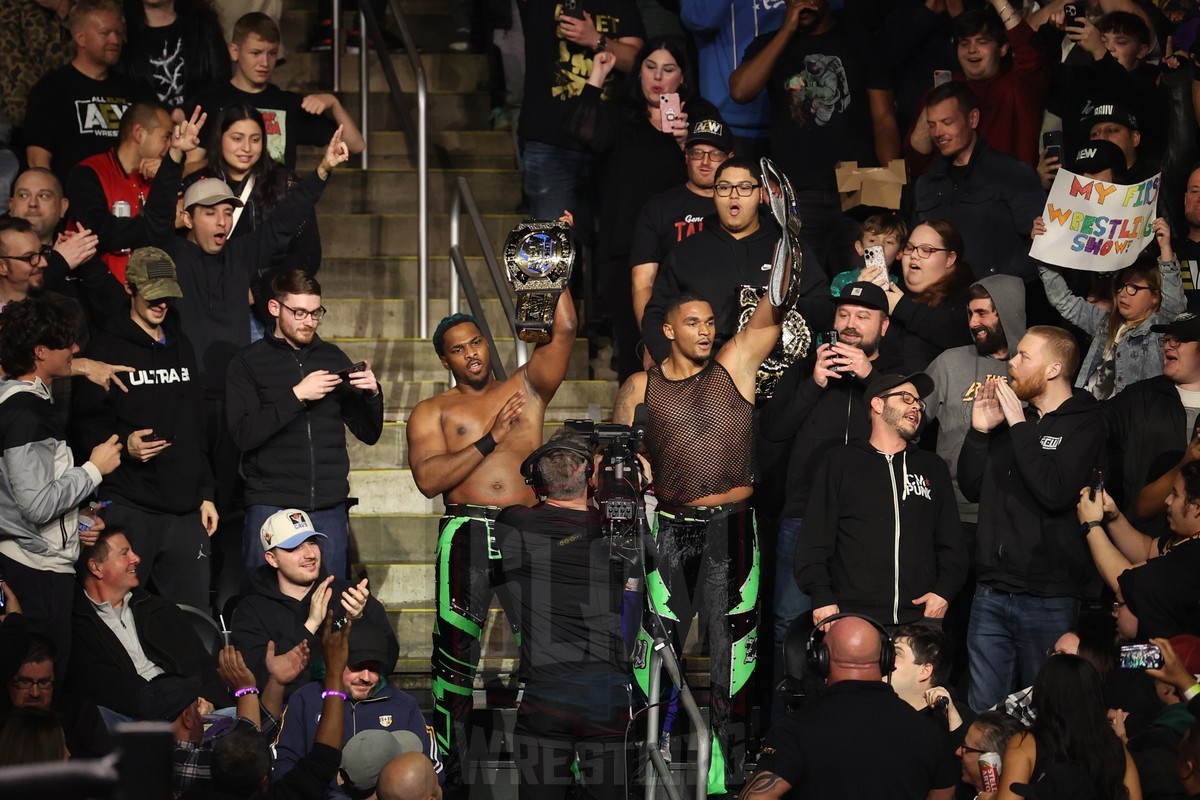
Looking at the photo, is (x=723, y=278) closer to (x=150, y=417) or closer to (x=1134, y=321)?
(x=1134, y=321)

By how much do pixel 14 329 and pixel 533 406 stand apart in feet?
7.62

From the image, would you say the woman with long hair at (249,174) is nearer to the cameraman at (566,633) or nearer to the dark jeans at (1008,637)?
the cameraman at (566,633)

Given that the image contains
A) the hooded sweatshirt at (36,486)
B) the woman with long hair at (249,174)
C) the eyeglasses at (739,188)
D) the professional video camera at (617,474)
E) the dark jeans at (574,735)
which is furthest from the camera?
the woman with long hair at (249,174)

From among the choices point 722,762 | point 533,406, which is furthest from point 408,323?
point 722,762

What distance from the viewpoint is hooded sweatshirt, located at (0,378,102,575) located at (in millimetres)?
6652

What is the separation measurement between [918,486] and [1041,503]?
0.54m

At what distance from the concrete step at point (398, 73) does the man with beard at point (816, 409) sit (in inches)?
199

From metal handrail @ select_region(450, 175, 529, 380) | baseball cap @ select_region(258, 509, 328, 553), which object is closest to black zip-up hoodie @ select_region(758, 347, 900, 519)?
metal handrail @ select_region(450, 175, 529, 380)

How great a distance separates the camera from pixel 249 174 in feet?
27.4

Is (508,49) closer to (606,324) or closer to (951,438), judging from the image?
(606,324)

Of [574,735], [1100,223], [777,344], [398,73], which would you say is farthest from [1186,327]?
[398,73]

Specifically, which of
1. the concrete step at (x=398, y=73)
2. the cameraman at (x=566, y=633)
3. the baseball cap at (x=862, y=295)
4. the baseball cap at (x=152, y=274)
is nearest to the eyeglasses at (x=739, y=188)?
the baseball cap at (x=862, y=295)

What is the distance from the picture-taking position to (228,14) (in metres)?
10.2

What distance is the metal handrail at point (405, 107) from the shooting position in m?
9.30
